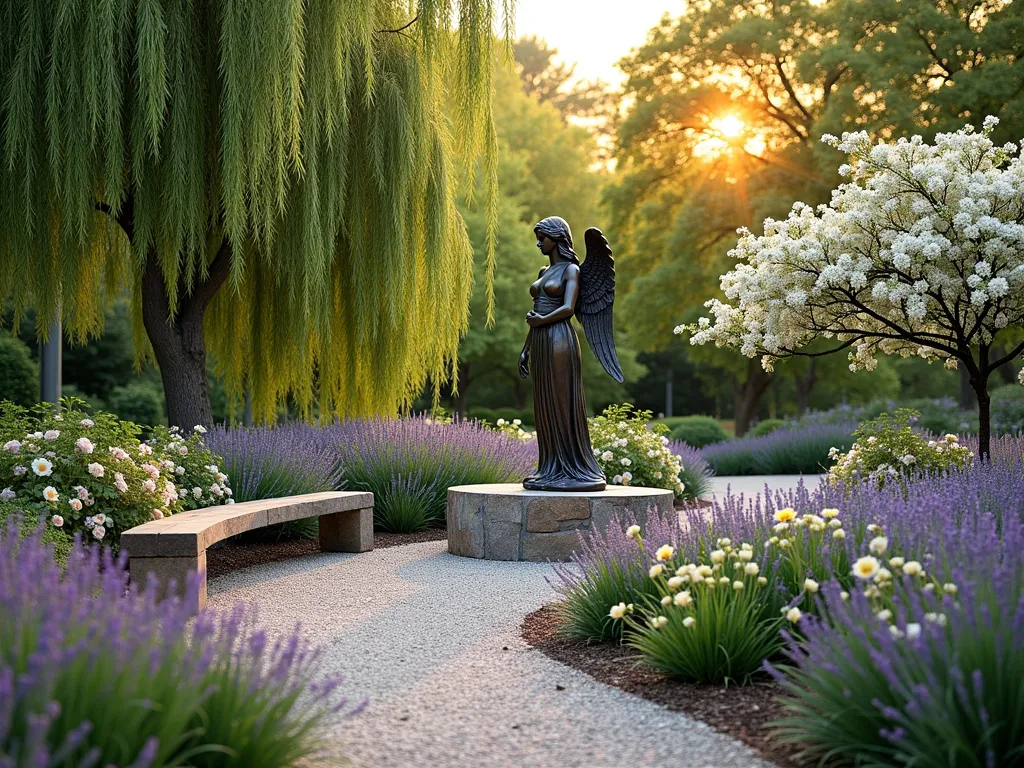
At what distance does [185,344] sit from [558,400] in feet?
12.4

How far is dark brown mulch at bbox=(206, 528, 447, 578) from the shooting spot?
735cm

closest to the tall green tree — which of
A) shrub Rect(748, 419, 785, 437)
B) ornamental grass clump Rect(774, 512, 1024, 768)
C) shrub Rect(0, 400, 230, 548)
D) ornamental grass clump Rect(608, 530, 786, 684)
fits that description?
shrub Rect(748, 419, 785, 437)

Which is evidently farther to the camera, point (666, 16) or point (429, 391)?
point (429, 391)

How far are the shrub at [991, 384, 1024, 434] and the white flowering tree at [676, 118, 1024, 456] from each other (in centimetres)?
892

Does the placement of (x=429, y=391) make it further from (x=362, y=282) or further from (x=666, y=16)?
(x=362, y=282)

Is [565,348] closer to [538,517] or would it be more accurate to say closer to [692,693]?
[538,517]

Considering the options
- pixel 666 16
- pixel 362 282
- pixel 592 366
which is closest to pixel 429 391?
pixel 592 366

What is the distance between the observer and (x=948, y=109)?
17094 millimetres

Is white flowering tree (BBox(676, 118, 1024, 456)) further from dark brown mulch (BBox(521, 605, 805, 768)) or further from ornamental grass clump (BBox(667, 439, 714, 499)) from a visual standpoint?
dark brown mulch (BBox(521, 605, 805, 768))

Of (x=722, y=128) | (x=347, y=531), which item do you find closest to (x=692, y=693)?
(x=347, y=531)

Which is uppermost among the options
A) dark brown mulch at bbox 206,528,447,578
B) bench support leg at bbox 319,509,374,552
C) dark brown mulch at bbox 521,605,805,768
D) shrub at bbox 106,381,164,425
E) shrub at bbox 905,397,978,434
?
shrub at bbox 106,381,164,425

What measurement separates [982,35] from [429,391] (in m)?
19.7

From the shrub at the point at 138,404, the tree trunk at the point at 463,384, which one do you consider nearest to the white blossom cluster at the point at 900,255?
the shrub at the point at 138,404

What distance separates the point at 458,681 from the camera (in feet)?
13.7
